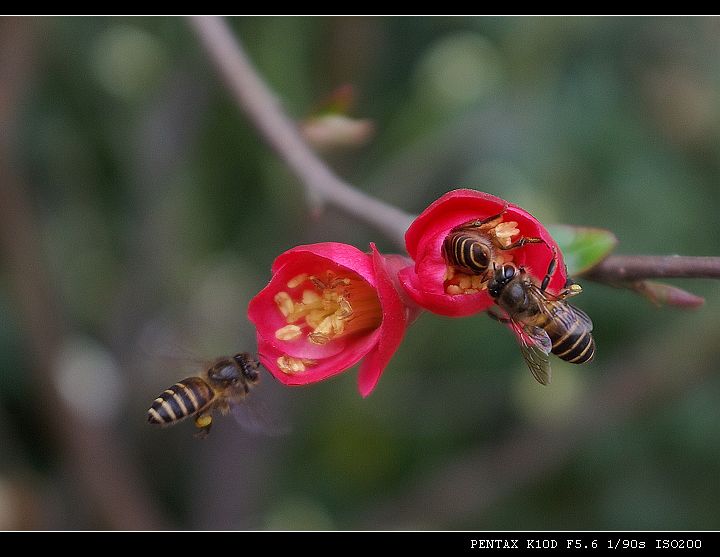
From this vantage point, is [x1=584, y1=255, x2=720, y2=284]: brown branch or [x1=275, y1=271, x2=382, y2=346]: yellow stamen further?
[x1=275, y1=271, x2=382, y2=346]: yellow stamen

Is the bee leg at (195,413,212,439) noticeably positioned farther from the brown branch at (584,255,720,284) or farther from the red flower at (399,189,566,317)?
the brown branch at (584,255,720,284)

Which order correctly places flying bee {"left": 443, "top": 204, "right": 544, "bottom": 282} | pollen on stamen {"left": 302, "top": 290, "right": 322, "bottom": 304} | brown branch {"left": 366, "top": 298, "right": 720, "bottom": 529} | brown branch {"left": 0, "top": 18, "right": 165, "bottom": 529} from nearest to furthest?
1. flying bee {"left": 443, "top": 204, "right": 544, "bottom": 282}
2. pollen on stamen {"left": 302, "top": 290, "right": 322, "bottom": 304}
3. brown branch {"left": 0, "top": 18, "right": 165, "bottom": 529}
4. brown branch {"left": 366, "top": 298, "right": 720, "bottom": 529}

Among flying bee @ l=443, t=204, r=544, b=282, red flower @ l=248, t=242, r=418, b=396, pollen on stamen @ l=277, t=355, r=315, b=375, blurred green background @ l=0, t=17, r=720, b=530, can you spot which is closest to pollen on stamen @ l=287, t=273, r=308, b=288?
red flower @ l=248, t=242, r=418, b=396

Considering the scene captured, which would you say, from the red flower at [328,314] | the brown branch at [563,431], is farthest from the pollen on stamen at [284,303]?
the brown branch at [563,431]

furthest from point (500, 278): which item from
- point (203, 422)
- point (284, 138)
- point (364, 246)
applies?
point (364, 246)

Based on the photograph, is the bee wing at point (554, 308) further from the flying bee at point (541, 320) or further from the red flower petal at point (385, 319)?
the red flower petal at point (385, 319)

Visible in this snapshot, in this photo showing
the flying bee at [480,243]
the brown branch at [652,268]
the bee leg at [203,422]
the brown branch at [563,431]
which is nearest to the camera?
the brown branch at [652,268]
